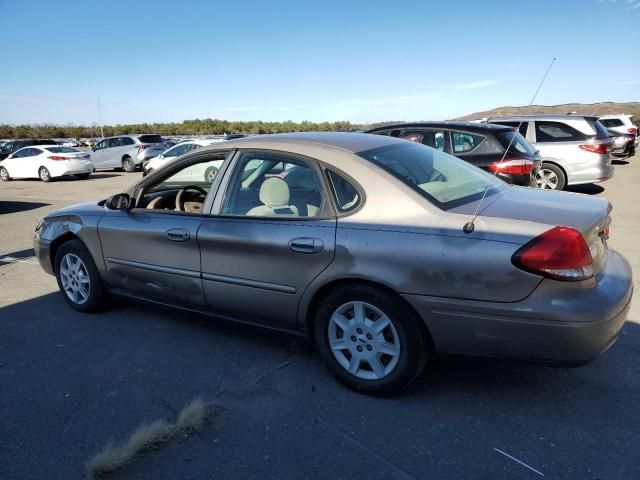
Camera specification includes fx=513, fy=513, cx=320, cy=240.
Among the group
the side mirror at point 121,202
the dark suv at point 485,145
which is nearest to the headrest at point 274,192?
the side mirror at point 121,202

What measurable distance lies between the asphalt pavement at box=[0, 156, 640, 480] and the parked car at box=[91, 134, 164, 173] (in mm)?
18752

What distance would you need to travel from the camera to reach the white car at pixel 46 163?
61.5 feet

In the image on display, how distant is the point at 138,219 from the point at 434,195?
2.33 meters

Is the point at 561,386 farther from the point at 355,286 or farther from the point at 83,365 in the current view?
the point at 83,365

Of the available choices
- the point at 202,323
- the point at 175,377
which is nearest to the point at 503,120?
the point at 202,323

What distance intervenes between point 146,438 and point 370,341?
1.31 metres

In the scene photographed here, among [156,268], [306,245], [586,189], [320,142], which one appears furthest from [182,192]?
[586,189]

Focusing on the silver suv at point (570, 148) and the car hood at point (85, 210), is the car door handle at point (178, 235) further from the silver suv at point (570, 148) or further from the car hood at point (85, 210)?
the silver suv at point (570, 148)

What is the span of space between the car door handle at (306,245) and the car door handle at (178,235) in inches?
36.3

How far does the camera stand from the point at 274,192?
3434mm

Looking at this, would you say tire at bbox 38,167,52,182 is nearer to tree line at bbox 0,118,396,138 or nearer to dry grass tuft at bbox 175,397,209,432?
dry grass tuft at bbox 175,397,209,432

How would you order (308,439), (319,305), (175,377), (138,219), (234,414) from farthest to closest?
(138,219), (175,377), (319,305), (234,414), (308,439)

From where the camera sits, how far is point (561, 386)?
3090mm

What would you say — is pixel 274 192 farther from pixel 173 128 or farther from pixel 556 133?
pixel 173 128
